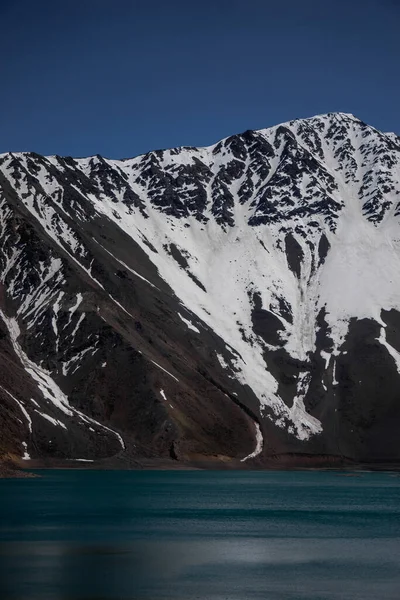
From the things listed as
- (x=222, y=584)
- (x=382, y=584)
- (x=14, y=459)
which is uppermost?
(x=382, y=584)

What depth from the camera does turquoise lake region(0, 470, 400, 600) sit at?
2120 inches

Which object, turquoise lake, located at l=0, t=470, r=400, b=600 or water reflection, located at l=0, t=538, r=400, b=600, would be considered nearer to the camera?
water reflection, located at l=0, t=538, r=400, b=600

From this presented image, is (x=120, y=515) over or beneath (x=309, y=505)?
beneath

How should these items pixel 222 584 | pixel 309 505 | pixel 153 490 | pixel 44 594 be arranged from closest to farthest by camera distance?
pixel 44 594, pixel 222 584, pixel 309 505, pixel 153 490

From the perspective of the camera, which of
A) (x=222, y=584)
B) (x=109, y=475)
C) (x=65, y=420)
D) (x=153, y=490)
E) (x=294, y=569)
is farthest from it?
(x=65, y=420)

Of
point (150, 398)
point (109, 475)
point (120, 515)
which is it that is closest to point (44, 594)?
point (120, 515)

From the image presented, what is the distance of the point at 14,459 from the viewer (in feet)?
541

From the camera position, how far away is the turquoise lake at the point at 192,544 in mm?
53844

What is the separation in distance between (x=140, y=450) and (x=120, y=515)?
92247 millimetres

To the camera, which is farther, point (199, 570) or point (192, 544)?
point (192, 544)

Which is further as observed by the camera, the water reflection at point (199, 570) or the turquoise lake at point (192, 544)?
the turquoise lake at point (192, 544)

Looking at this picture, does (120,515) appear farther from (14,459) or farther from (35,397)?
(35,397)

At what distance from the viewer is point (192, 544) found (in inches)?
2869

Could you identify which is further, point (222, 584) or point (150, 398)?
point (150, 398)
